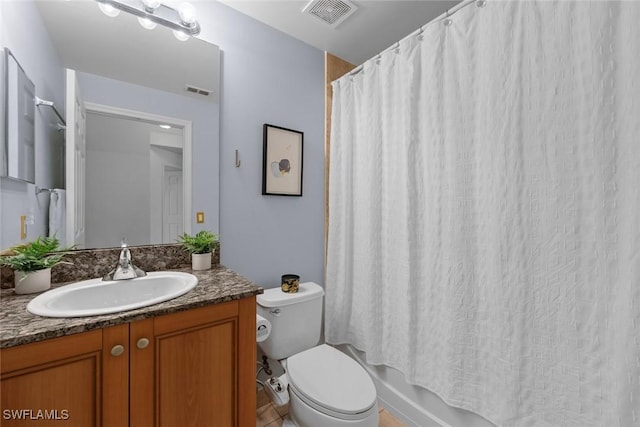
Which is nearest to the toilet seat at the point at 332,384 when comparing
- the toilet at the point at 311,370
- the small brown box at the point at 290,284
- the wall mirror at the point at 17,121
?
the toilet at the point at 311,370

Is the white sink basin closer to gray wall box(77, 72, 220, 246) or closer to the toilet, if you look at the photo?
gray wall box(77, 72, 220, 246)

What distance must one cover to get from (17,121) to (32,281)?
0.59 metres

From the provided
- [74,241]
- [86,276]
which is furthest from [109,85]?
[86,276]

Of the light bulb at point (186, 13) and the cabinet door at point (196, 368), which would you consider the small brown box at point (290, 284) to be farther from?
the light bulb at point (186, 13)

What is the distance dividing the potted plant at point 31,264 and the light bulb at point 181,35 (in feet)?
3.72

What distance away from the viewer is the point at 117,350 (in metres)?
0.80

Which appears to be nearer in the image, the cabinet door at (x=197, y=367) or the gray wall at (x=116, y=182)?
the cabinet door at (x=197, y=367)

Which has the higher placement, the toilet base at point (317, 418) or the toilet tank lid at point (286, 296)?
the toilet tank lid at point (286, 296)

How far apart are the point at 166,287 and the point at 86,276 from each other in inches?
14.0

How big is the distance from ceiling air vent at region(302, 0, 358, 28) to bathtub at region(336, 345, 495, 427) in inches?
82.5

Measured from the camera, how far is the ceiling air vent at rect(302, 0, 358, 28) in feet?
4.91

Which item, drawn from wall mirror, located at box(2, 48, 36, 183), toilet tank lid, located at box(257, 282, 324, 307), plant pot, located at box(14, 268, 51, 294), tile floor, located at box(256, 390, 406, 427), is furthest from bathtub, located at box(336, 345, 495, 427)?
wall mirror, located at box(2, 48, 36, 183)

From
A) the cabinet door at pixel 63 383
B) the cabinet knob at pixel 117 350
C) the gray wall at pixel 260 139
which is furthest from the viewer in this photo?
the gray wall at pixel 260 139

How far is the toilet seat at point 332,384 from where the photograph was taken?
1096 mm
